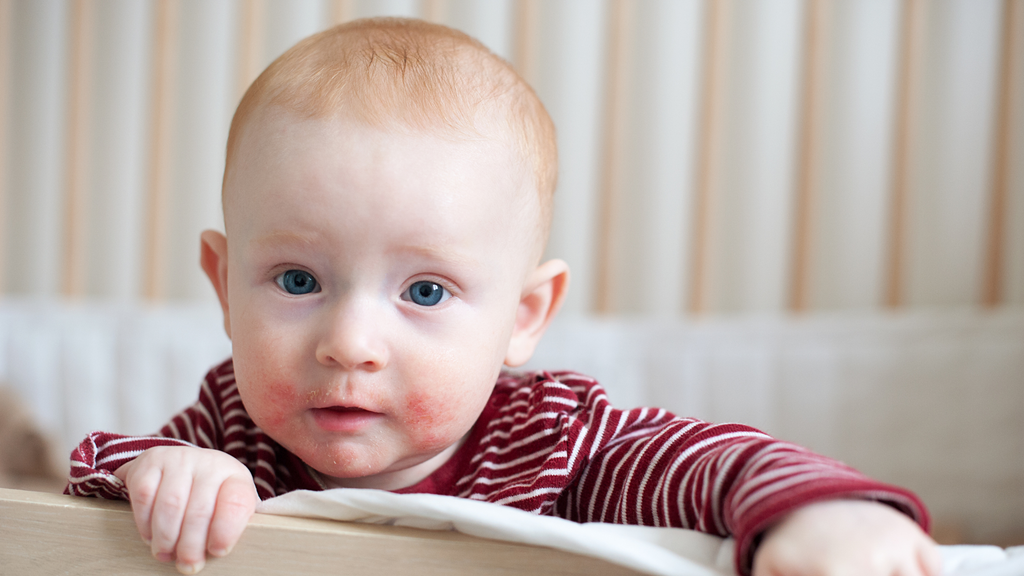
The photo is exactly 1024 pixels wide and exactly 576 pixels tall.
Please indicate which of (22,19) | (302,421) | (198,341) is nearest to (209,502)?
(302,421)

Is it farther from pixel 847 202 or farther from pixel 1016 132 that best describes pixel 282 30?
pixel 1016 132

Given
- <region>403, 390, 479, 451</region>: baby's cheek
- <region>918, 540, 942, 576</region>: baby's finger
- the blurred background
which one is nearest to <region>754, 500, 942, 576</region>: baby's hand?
<region>918, 540, 942, 576</region>: baby's finger

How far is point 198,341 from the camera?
1.47 meters

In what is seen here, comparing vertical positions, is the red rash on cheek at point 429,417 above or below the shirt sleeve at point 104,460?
above

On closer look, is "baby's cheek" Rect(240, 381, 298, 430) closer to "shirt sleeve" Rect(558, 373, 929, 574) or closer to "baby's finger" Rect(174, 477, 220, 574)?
"baby's finger" Rect(174, 477, 220, 574)

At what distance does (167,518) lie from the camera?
16.8 inches

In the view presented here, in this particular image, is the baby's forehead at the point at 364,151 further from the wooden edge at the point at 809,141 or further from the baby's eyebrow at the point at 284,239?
the wooden edge at the point at 809,141

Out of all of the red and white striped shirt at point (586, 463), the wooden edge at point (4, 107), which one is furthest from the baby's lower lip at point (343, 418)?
the wooden edge at point (4, 107)

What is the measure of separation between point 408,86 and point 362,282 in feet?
0.45

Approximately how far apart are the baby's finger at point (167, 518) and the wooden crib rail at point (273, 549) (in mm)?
15

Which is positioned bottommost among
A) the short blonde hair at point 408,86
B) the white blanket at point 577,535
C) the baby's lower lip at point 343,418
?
the white blanket at point 577,535

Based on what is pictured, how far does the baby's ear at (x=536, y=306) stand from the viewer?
2.11 feet

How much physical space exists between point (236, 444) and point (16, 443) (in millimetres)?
805

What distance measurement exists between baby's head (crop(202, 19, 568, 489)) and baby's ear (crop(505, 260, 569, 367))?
60 millimetres
